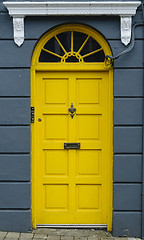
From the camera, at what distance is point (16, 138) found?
210 inches

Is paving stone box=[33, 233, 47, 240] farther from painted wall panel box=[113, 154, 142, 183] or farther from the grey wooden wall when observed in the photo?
painted wall panel box=[113, 154, 142, 183]

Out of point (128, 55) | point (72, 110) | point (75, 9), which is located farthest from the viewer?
point (72, 110)

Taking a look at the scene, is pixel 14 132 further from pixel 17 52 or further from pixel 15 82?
pixel 17 52

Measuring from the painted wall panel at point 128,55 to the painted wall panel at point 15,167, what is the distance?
2.05 metres

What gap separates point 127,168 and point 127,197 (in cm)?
46

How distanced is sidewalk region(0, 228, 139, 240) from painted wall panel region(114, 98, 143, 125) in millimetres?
1782

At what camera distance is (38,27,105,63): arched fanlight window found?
5441 mm

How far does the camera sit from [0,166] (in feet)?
17.6

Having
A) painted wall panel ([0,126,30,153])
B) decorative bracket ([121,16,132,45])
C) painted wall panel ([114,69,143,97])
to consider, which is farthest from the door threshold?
decorative bracket ([121,16,132,45])

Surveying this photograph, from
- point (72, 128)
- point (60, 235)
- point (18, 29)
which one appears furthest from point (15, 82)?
point (60, 235)

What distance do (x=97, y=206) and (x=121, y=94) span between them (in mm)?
1858

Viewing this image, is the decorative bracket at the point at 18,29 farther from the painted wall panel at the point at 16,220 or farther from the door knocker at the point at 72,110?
the painted wall panel at the point at 16,220

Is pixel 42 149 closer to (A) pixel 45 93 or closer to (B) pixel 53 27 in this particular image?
(A) pixel 45 93

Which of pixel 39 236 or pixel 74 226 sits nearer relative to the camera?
pixel 39 236
